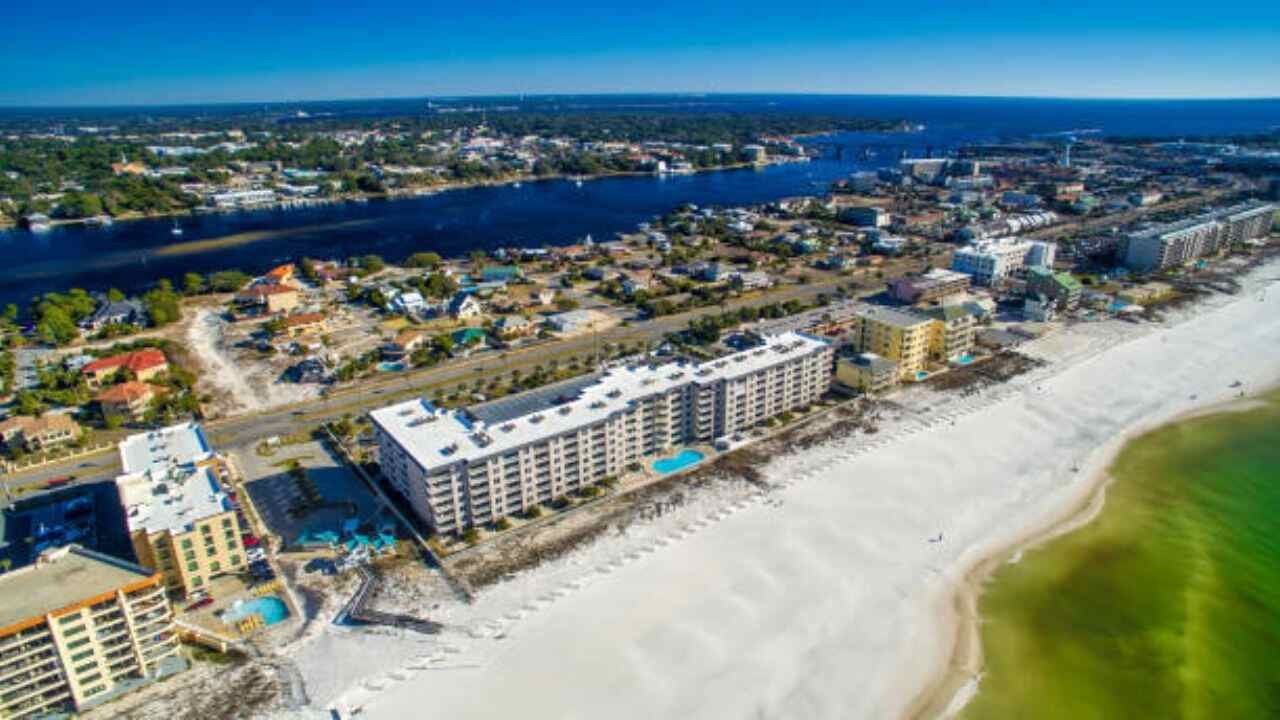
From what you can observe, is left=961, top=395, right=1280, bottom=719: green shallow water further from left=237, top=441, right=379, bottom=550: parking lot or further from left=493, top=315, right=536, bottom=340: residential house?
left=493, top=315, right=536, bottom=340: residential house

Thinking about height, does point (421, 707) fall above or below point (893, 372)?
below

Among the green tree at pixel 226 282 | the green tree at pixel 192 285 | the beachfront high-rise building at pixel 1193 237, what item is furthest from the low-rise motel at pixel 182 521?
the beachfront high-rise building at pixel 1193 237

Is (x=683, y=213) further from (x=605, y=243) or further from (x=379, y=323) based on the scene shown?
(x=379, y=323)

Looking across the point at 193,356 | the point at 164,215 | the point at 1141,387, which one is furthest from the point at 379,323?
the point at 164,215

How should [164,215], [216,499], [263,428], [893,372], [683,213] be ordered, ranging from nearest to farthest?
1. [216,499]
2. [263,428]
3. [893,372]
4. [683,213]
5. [164,215]

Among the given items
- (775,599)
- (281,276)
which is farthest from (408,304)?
(775,599)

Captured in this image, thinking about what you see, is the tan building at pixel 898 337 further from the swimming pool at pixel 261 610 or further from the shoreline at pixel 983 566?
the swimming pool at pixel 261 610

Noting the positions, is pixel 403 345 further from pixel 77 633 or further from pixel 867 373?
pixel 867 373
